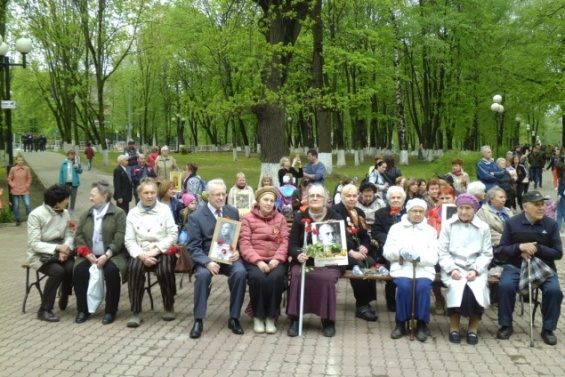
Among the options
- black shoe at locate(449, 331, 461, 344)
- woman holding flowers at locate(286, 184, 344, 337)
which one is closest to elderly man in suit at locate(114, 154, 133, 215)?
woman holding flowers at locate(286, 184, 344, 337)

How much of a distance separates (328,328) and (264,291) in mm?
758

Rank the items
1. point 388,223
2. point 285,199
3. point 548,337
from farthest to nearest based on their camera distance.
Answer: point 285,199 < point 388,223 < point 548,337

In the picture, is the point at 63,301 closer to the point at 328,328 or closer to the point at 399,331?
the point at 328,328

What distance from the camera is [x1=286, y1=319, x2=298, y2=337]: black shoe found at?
6.05m

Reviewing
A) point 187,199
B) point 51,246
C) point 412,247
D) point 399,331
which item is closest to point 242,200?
point 187,199

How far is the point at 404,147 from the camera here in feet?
115

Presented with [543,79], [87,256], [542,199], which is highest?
[543,79]

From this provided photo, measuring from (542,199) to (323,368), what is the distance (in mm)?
2854

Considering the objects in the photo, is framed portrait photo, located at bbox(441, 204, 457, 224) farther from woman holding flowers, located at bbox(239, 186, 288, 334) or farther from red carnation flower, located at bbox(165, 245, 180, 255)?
red carnation flower, located at bbox(165, 245, 180, 255)

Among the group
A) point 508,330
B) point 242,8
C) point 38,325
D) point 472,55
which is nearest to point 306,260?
point 508,330

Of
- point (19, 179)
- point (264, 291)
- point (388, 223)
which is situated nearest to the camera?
point (264, 291)

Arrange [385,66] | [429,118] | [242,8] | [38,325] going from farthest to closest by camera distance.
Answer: [429,118] → [385,66] → [242,8] → [38,325]

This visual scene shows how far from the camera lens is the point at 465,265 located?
6188 millimetres

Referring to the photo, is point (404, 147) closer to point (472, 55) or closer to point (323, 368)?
point (472, 55)
